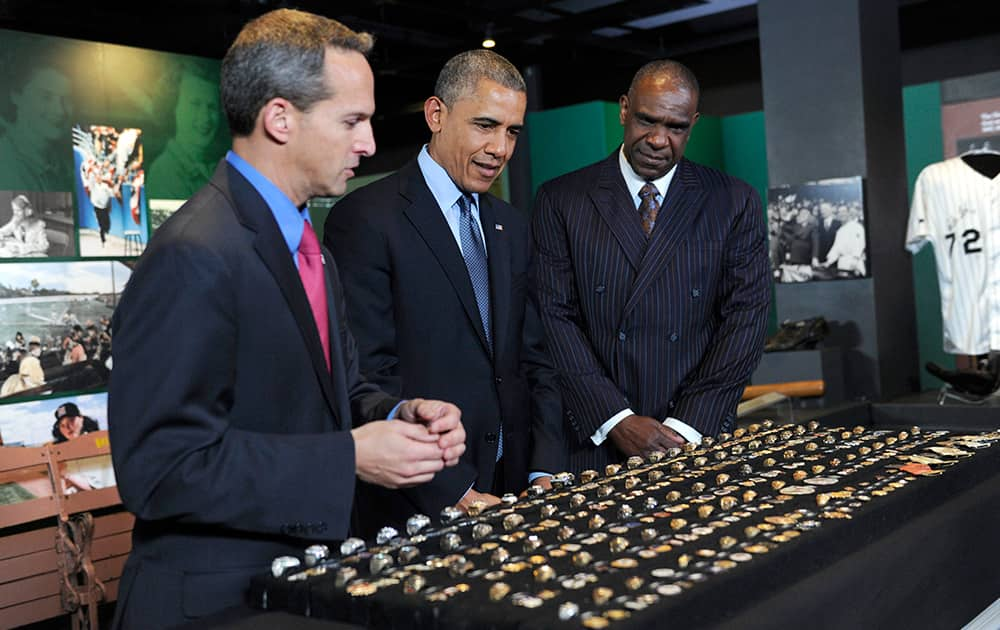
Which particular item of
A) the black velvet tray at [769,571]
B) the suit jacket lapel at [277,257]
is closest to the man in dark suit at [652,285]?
the black velvet tray at [769,571]

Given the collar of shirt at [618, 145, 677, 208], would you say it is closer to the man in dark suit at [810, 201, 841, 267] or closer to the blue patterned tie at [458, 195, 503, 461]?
the blue patterned tie at [458, 195, 503, 461]

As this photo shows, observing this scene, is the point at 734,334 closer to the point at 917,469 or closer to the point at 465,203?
the point at 465,203

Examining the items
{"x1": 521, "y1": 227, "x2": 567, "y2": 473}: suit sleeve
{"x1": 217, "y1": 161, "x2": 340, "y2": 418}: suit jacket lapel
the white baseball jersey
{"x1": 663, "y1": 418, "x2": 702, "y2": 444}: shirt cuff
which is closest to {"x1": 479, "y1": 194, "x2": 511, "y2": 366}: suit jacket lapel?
{"x1": 521, "y1": 227, "x2": 567, "y2": 473}: suit sleeve

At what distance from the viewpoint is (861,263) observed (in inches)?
262

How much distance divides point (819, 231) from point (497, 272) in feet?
15.6

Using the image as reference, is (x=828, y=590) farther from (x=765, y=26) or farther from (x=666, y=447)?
(x=765, y=26)

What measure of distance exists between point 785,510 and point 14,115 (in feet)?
17.1

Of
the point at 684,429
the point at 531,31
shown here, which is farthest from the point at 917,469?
the point at 531,31

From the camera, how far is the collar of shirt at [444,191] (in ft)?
8.20

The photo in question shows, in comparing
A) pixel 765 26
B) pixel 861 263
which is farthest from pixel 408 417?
pixel 765 26

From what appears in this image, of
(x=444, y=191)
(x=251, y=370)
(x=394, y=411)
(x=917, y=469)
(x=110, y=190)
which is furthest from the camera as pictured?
(x=110, y=190)

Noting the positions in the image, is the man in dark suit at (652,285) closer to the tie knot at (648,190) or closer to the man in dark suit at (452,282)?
the tie knot at (648,190)

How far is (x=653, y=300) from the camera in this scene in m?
2.81

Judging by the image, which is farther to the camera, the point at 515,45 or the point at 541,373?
the point at 515,45
